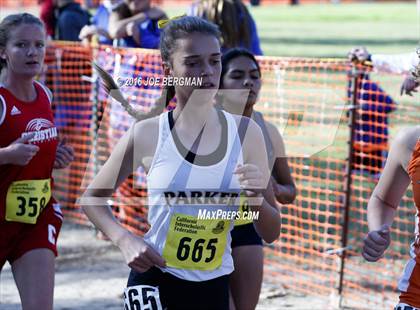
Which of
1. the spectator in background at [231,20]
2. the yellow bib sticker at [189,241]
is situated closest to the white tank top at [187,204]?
the yellow bib sticker at [189,241]

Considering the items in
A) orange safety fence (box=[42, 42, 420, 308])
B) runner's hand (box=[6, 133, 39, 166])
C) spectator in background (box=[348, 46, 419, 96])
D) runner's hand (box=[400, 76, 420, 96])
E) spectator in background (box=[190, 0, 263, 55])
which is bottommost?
orange safety fence (box=[42, 42, 420, 308])

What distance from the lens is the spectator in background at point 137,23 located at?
8.44m

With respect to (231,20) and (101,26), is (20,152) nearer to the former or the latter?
(231,20)

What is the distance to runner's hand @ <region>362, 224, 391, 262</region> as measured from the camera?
376cm

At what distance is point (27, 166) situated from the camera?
197 inches

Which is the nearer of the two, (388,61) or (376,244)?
(376,244)

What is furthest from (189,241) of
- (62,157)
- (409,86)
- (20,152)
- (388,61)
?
(388,61)

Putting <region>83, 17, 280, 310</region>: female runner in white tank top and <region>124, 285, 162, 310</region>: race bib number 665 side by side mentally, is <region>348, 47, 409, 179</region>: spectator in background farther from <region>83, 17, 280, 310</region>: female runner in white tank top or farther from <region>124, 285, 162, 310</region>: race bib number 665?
<region>124, 285, 162, 310</region>: race bib number 665

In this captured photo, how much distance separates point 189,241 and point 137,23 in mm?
4909

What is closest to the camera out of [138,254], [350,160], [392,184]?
[138,254]

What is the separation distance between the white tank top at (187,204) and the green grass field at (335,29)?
19.5 m

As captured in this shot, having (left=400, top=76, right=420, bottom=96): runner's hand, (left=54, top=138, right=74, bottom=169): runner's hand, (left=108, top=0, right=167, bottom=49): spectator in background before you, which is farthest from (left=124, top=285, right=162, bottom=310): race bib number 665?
(left=108, top=0, right=167, bottom=49): spectator in background

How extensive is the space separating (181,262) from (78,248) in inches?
184

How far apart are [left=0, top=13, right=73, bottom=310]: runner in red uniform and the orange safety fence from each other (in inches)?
28.6
